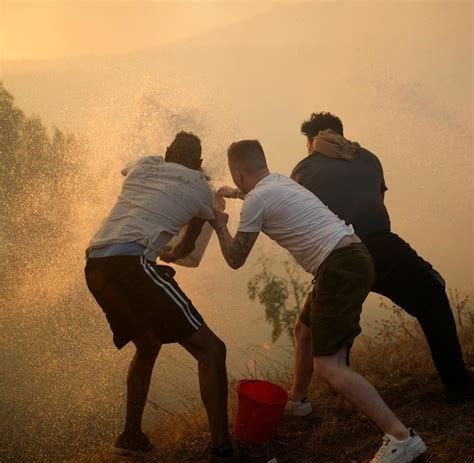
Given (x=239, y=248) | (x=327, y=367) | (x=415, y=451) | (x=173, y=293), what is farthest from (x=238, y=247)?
(x=415, y=451)

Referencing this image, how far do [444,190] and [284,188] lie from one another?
161 ft

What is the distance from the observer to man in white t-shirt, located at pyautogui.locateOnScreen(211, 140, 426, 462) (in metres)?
2.92

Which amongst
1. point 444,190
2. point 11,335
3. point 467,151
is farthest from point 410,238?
point 11,335

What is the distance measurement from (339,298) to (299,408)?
141 cm

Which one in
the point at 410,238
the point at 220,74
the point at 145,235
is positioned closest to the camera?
the point at 145,235

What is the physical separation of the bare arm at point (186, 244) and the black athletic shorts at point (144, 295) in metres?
0.45

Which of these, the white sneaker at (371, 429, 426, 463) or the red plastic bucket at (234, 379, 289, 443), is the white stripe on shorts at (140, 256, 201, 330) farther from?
the white sneaker at (371, 429, 426, 463)

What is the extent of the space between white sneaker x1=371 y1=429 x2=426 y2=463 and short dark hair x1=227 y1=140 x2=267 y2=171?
5.73 feet

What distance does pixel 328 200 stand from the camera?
397cm

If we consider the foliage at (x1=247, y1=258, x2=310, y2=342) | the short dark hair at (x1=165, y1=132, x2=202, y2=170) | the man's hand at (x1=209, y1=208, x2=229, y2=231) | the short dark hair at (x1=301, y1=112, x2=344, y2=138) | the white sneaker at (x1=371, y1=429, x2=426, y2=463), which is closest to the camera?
the white sneaker at (x1=371, y1=429, x2=426, y2=463)

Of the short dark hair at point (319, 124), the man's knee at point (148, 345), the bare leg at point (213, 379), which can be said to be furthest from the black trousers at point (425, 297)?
the man's knee at point (148, 345)

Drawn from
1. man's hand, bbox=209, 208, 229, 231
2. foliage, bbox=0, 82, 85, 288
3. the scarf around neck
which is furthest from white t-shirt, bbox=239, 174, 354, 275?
foliage, bbox=0, 82, 85, 288

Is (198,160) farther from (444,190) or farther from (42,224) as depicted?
(444,190)

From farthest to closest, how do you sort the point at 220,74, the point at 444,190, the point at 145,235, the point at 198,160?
the point at 444,190 < the point at 220,74 < the point at 198,160 < the point at 145,235
